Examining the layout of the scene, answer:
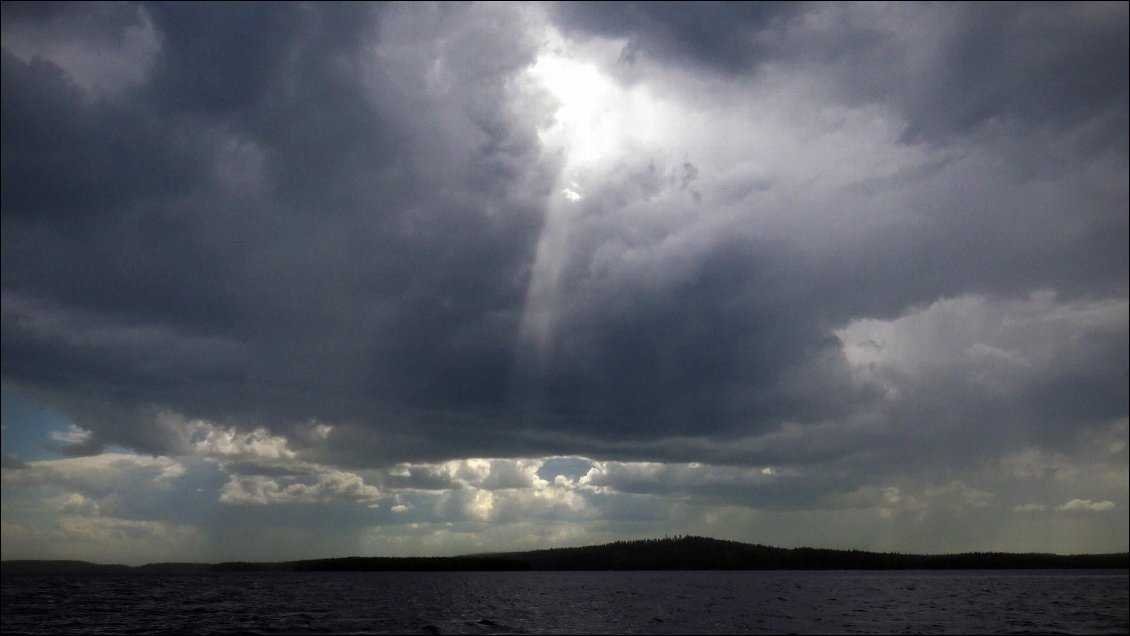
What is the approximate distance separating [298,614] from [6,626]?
115 ft

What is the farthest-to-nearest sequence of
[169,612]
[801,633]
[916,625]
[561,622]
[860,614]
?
[169,612], [860,614], [561,622], [916,625], [801,633]

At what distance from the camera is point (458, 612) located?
4651 inches

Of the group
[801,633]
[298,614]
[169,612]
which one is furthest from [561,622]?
[169,612]

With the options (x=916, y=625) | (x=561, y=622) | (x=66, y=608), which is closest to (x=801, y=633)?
(x=916, y=625)

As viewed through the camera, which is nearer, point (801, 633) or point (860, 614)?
point (801, 633)

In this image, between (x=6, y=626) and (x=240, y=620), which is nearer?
(x=6, y=626)

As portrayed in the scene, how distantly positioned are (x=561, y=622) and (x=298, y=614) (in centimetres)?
4094

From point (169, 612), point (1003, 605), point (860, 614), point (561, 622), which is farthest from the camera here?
point (1003, 605)

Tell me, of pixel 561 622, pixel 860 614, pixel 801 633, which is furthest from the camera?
pixel 860 614

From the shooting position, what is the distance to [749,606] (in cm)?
12506

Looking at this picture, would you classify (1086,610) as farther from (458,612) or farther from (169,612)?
(169,612)

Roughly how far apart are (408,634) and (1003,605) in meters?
101

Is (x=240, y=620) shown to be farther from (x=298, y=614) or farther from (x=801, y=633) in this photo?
(x=801, y=633)

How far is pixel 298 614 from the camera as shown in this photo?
109 meters
